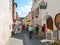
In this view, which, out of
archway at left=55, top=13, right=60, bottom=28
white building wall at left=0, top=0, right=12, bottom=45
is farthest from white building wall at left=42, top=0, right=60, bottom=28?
white building wall at left=0, top=0, right=12, bottom=45

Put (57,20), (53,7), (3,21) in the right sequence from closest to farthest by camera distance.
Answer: (3,21), (57,20), (53,7)

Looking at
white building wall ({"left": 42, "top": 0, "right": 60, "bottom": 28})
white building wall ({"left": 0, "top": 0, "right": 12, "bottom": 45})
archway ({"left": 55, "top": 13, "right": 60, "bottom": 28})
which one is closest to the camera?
white building wall ({"left": 0, "top": 0, "right": 12, "bottom": 45})

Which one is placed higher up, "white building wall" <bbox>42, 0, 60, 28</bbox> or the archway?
"white building wall" <bbox>42, 0, 60, 28</bbox>

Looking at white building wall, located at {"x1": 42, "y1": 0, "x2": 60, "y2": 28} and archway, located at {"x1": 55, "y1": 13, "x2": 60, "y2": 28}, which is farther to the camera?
white building wall, located at {"x1": 42, "y1": 0, "x2": 60, "y2": 28}

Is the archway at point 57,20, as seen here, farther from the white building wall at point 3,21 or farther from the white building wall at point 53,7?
the white building wall at point 3,21

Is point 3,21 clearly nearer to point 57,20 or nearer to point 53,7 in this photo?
point 57,20

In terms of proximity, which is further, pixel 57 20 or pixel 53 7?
pixel 53 7

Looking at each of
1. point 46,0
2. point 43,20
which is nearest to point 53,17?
point 46,0

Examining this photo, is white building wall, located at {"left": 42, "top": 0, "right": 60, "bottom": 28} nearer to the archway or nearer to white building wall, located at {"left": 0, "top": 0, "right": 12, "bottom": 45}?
the archway

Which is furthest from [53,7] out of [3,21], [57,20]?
[3,21]

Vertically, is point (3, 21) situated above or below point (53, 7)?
below

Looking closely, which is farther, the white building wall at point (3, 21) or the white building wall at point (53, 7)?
the white building wall at point (53, 7)

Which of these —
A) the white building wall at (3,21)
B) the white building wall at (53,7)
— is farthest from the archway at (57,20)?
the white building wall at (3,21)

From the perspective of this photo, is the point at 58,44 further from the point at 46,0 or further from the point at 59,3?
the point at 46,0
